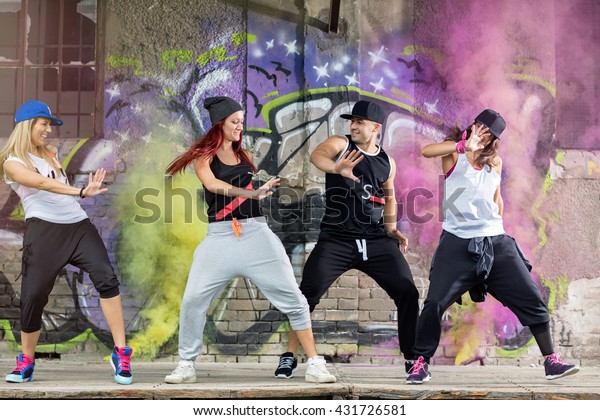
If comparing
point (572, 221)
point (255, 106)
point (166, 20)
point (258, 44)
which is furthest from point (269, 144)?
point (572, 221)

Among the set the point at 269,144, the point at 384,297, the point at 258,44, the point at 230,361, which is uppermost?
the point at 258,44

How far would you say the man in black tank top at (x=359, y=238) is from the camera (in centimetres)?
629

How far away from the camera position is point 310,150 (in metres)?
7.93

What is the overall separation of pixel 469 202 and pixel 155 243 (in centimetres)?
314

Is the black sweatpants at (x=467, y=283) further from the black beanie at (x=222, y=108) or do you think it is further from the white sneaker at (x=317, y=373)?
the black beanie at (x=222, y=108)

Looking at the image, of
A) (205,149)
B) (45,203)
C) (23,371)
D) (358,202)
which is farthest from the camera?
(358,202)

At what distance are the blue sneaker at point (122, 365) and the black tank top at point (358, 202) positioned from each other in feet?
5.41

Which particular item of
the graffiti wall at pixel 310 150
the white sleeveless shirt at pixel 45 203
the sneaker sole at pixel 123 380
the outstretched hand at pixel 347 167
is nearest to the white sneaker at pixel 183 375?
the sneaker sole at pixel 123 380

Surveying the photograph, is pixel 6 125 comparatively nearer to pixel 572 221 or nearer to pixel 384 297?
pixel 384 297

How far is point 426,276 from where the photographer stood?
8.02 meters

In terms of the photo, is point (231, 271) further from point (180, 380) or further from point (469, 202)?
point (469, 202)

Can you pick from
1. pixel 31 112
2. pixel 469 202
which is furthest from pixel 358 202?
pixel 31 112

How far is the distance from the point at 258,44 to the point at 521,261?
3260 mm

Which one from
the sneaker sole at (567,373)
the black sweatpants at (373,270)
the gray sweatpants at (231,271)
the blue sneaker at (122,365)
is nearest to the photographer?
the gray sweatpants at (231,271)
